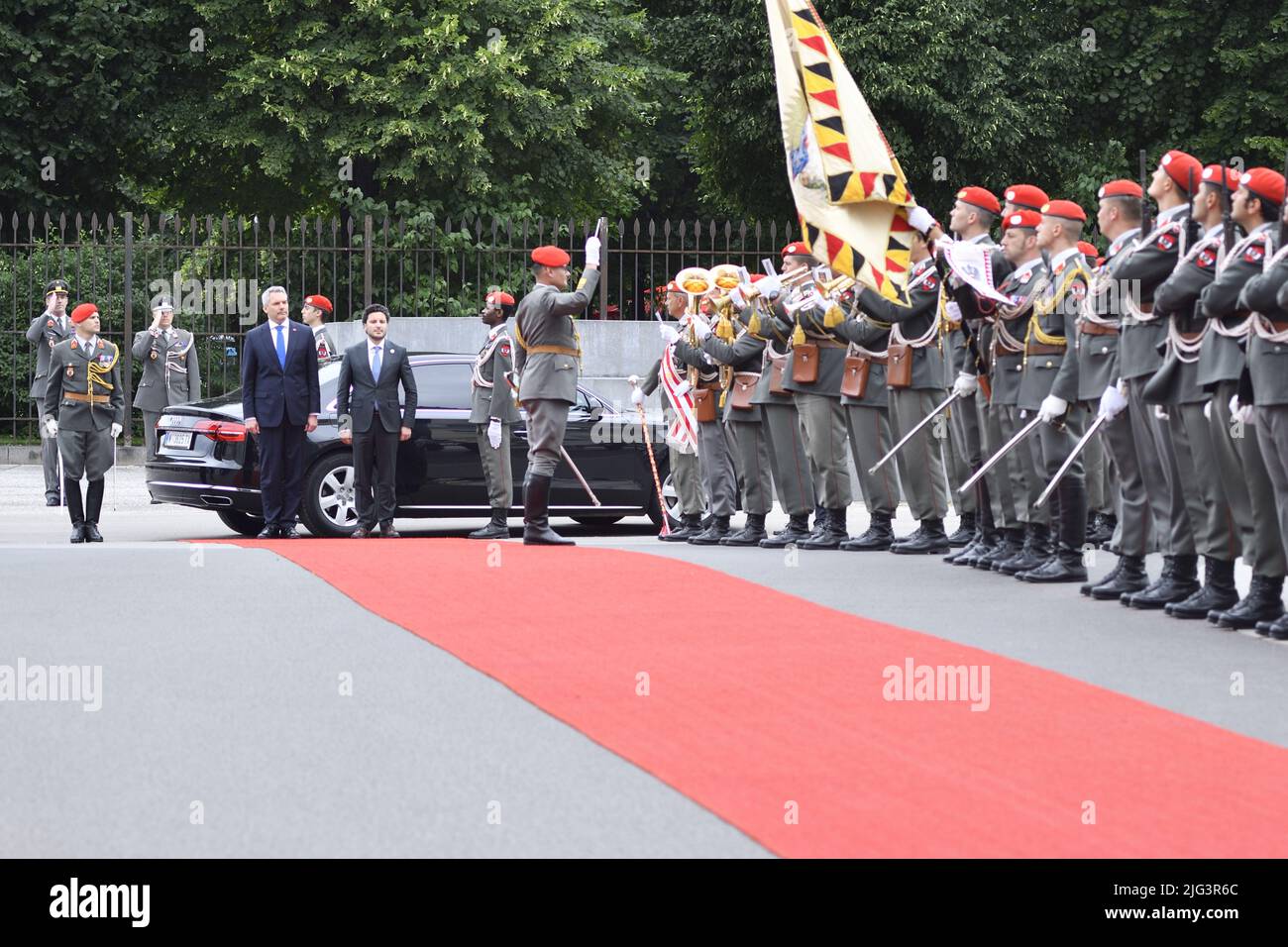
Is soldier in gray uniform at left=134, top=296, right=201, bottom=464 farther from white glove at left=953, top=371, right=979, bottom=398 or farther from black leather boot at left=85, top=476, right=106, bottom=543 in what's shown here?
white glove at left=953, top=371, right=979, bottom=398

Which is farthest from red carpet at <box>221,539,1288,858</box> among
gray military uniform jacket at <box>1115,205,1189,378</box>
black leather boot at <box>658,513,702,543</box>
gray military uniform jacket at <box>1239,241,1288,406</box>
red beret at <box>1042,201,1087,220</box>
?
black leather boot at <box>658,513,702,543</box>

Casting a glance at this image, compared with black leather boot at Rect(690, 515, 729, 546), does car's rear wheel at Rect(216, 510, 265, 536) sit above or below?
below

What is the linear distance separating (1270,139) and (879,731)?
30589 mm

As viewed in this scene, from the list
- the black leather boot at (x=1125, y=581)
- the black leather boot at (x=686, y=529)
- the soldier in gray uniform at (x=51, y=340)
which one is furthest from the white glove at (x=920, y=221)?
the soldier in gray uniform at (x=51, y=340)

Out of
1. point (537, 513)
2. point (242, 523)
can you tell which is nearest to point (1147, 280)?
point (537, 513)

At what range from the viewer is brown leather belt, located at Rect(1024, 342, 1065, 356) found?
1175 centimetres

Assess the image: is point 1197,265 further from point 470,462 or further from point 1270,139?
point 1270,139

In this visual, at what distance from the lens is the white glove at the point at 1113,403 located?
10.6 metres

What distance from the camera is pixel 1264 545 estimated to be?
9570mm

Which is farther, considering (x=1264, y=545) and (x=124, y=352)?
(x=124, y=352)

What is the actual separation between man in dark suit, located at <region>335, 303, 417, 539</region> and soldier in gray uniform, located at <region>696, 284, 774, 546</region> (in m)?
2.60

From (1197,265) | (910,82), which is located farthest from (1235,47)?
(1197,265)

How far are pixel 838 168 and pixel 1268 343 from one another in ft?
12.5

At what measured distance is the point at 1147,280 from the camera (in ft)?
33.5
